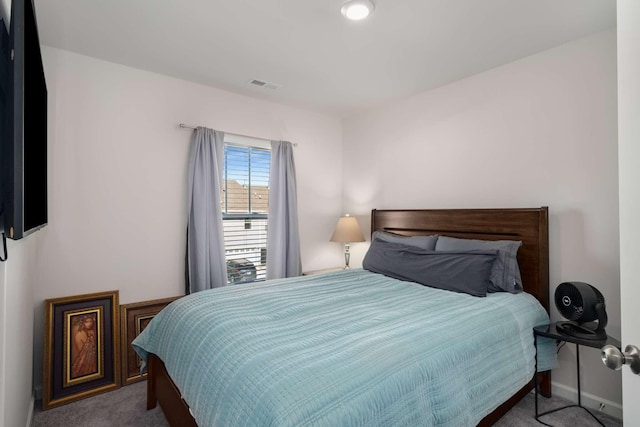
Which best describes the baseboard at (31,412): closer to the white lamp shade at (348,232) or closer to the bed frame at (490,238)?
the bed frame at (490,238)

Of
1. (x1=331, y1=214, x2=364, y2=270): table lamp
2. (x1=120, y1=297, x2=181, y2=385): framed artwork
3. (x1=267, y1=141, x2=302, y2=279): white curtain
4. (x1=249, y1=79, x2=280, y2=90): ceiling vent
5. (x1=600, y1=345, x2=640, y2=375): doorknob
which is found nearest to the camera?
(x1=600, y1=345, x2=640, y2=375): doorknob

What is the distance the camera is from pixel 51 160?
96.5 inches

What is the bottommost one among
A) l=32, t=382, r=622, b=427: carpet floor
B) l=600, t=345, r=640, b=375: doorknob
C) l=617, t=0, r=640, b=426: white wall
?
l=32, t=382, r=622, b=427: carpet floor

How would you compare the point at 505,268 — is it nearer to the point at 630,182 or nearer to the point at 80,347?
the point at 630,182

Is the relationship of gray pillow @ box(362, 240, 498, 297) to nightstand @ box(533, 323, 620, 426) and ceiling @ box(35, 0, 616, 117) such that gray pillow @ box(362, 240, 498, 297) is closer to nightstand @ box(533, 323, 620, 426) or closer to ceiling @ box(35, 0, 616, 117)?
nightstand @ box(533, 323, 620, 426)

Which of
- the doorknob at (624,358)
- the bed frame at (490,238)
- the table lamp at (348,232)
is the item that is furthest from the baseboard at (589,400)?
the table lamp at (348,232)

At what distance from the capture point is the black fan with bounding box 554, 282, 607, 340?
1.87 meters

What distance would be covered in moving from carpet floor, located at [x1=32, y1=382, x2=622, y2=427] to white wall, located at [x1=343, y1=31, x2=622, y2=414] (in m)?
0.24

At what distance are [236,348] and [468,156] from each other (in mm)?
2596

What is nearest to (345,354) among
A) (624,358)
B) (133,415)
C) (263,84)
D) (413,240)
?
(624,358)

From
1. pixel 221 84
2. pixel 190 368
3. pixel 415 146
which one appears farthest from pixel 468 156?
pixel 190 368

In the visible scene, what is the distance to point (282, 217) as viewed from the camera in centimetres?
356

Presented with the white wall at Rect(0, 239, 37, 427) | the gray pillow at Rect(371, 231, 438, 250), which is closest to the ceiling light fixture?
the gray pillow at Rect(371, 231, 438, 250)

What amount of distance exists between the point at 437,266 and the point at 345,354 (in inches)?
57.5
